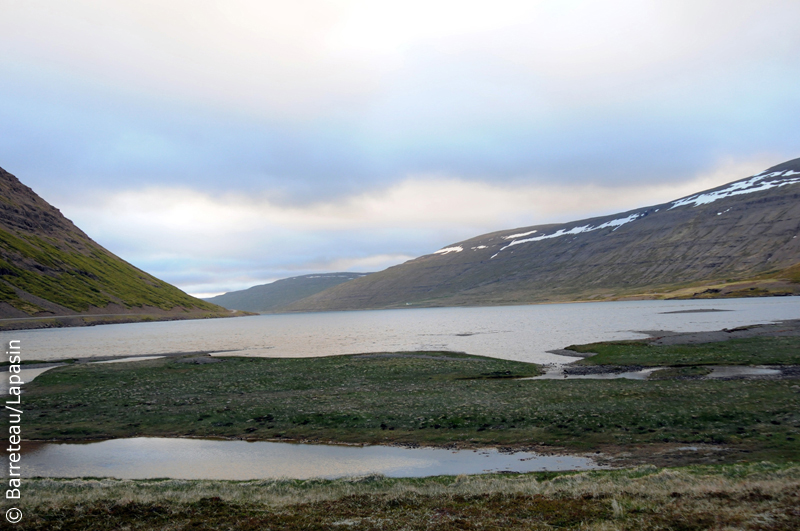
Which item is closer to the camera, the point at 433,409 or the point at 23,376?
the point at 433,409

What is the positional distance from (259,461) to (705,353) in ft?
169

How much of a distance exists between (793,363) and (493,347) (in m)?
40.3

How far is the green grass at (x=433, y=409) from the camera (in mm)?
26344

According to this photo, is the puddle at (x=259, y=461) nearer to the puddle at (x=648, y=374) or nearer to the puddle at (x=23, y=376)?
the puddle at (x=648, y=374)

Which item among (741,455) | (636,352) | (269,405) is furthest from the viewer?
(636,352)

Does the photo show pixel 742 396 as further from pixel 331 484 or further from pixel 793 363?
pixel 331 484

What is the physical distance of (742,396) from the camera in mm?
31656

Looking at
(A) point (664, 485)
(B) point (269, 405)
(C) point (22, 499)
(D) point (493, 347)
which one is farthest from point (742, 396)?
(D) point (493, 347)

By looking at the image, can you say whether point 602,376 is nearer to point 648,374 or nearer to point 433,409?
point 648,374

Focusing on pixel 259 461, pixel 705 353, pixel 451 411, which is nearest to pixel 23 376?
pixel 259 461

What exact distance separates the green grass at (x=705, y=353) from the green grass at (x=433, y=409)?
41.4 ft

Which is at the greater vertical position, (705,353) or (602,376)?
(705,353)

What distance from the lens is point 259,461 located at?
83.2 feet

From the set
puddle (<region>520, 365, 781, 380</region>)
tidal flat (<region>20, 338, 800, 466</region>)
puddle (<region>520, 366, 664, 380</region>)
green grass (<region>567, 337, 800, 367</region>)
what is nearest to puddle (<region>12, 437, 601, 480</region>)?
tidal flat (<region>20, 338, 800, 466</region>)
